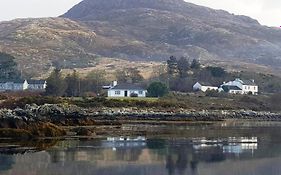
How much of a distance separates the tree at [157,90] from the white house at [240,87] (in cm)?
1628

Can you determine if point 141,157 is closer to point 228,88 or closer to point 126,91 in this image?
point 126,91

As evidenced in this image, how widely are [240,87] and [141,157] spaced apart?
3087 inches

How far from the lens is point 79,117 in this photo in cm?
4878

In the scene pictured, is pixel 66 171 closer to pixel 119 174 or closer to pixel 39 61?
pixel 119 174

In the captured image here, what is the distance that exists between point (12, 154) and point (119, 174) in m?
7.35

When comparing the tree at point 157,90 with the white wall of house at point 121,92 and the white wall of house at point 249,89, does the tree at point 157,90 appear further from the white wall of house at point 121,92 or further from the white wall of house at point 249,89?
the white wall of house at point 249,89

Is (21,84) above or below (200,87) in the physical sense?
above

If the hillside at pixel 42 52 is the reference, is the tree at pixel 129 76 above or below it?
below

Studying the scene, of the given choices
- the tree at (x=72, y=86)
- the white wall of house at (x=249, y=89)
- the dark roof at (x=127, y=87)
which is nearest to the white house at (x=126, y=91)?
the dark roof at (x=127, y=87)

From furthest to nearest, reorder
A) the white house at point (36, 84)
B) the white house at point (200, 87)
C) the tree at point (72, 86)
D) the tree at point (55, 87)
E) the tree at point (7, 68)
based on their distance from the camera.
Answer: the tree at point (7, 68) < the white house at point (36, 84) < the white house at point (200, 87) < the tree at point (72, 86) < the tree at point (55, 87)

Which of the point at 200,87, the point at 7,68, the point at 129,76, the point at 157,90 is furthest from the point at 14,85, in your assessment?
the point at 200,87

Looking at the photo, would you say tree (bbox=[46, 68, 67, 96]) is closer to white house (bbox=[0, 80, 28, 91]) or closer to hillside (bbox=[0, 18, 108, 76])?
white house (bbox=[0, 80, 28, 91])

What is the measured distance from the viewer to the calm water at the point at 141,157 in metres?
23.0

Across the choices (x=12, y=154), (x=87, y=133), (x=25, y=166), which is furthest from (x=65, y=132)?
(x=25, y=166)
